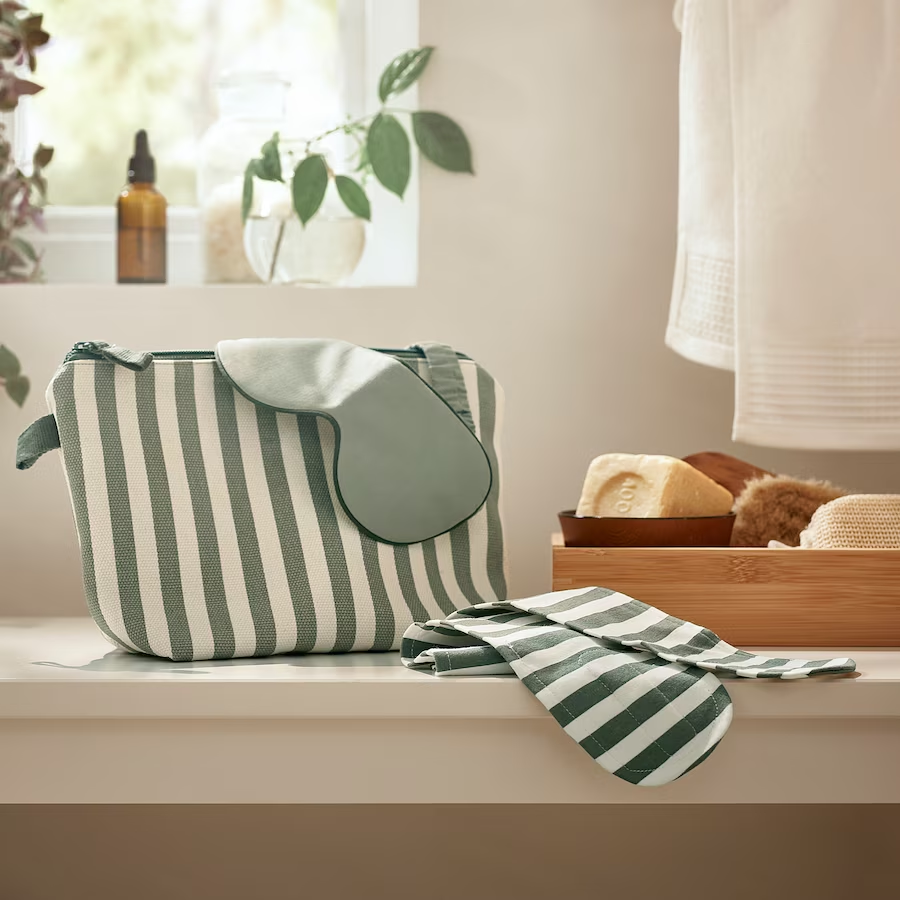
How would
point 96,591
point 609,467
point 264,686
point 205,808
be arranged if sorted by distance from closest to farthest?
point 264,686 → point 96,591 → point 609,467 → point 205,808

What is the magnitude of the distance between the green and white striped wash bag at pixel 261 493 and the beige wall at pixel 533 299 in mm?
320

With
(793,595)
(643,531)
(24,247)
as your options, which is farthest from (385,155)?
(793,595)

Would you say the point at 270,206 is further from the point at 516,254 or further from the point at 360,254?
the point at 516,254

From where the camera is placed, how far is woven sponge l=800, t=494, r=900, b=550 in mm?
818

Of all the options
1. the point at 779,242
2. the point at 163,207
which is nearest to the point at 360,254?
the point at 163,207

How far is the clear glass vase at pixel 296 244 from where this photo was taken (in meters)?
1.17

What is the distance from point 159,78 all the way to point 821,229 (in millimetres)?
903

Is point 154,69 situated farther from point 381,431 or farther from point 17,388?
point 381,431

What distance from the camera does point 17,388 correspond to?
110cm

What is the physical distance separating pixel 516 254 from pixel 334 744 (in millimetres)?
658

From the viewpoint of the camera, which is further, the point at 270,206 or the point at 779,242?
the point at 270,206

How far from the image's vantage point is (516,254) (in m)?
1.14

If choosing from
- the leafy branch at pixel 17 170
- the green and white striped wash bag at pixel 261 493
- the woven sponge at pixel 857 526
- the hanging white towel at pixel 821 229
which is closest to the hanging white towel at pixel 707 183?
the hanging white towel at pixel 821 229

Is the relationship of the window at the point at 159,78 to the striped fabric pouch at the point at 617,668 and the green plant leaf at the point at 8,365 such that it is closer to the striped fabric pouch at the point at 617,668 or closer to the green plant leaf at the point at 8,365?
the green plant leaf at the point at 8,365
